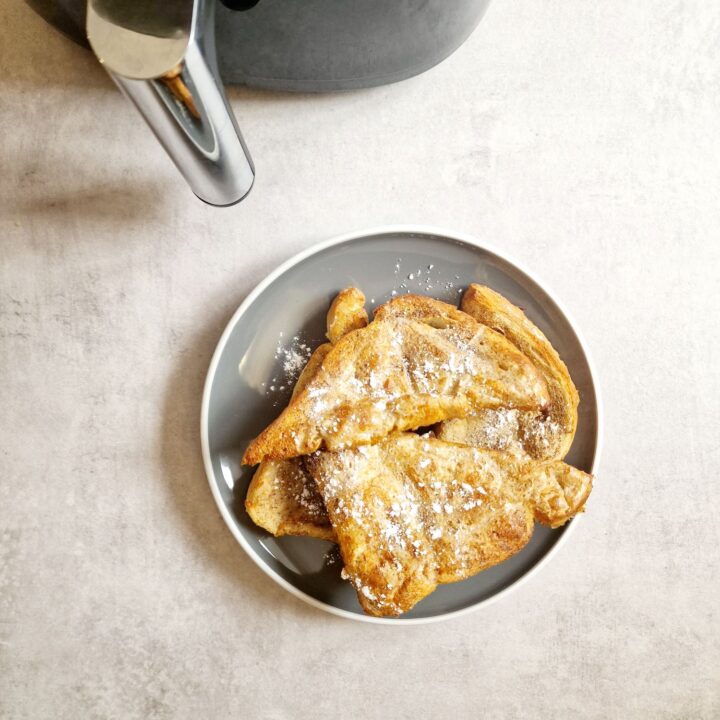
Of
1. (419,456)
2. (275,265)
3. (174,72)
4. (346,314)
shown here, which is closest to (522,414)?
(419,456)

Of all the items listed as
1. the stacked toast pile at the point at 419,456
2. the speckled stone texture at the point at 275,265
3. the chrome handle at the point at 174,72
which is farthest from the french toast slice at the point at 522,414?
the chrome handle at the point at 174,72

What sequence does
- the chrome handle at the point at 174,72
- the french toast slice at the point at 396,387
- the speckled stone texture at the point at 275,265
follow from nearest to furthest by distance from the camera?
the chrome handle at the point at 174,72, the french toast slice at the point at 396,387, the speckled stone texture at the point at 275,265

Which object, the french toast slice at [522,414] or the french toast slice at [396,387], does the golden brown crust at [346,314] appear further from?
the french toast slice at [522,414]

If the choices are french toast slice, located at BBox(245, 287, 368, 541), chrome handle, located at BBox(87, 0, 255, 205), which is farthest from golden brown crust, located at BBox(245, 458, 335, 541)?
chrome handle, located at BBox(87, 0, 255, 205)

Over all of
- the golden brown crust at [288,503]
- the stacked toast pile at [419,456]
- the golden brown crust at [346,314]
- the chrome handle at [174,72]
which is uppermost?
the chrome handle at [174,72]

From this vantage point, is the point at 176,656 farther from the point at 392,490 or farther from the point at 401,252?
the point at 401,252
